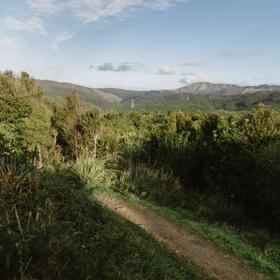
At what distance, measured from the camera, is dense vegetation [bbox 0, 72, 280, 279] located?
113 inches

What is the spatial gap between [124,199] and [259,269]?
3.74 metres

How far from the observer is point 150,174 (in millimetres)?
11656

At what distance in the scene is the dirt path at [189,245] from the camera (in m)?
6.25

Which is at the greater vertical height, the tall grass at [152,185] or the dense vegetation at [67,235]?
the dense vegetation at [67,235]

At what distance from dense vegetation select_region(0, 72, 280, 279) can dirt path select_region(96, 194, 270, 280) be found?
0.81m

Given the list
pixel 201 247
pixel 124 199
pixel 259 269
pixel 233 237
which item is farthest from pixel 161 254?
pixel 124 199

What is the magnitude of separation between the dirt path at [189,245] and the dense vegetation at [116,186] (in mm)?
813

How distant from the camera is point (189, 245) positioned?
703 cm

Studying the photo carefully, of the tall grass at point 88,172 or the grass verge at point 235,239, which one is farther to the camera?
the tall grass at point 88,172

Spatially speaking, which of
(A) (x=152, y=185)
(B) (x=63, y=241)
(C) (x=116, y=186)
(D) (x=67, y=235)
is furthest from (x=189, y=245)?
(B) (x=63, y=241)

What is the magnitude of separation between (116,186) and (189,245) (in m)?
3.66

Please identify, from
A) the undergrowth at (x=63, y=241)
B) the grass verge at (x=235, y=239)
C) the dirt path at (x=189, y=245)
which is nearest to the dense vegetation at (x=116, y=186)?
the undergrowth at (x=63, y=241)

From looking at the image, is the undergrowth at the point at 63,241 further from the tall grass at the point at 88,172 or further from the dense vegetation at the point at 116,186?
the tall grass at the point at 88,172

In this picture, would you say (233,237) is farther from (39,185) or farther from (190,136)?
(190,136)
